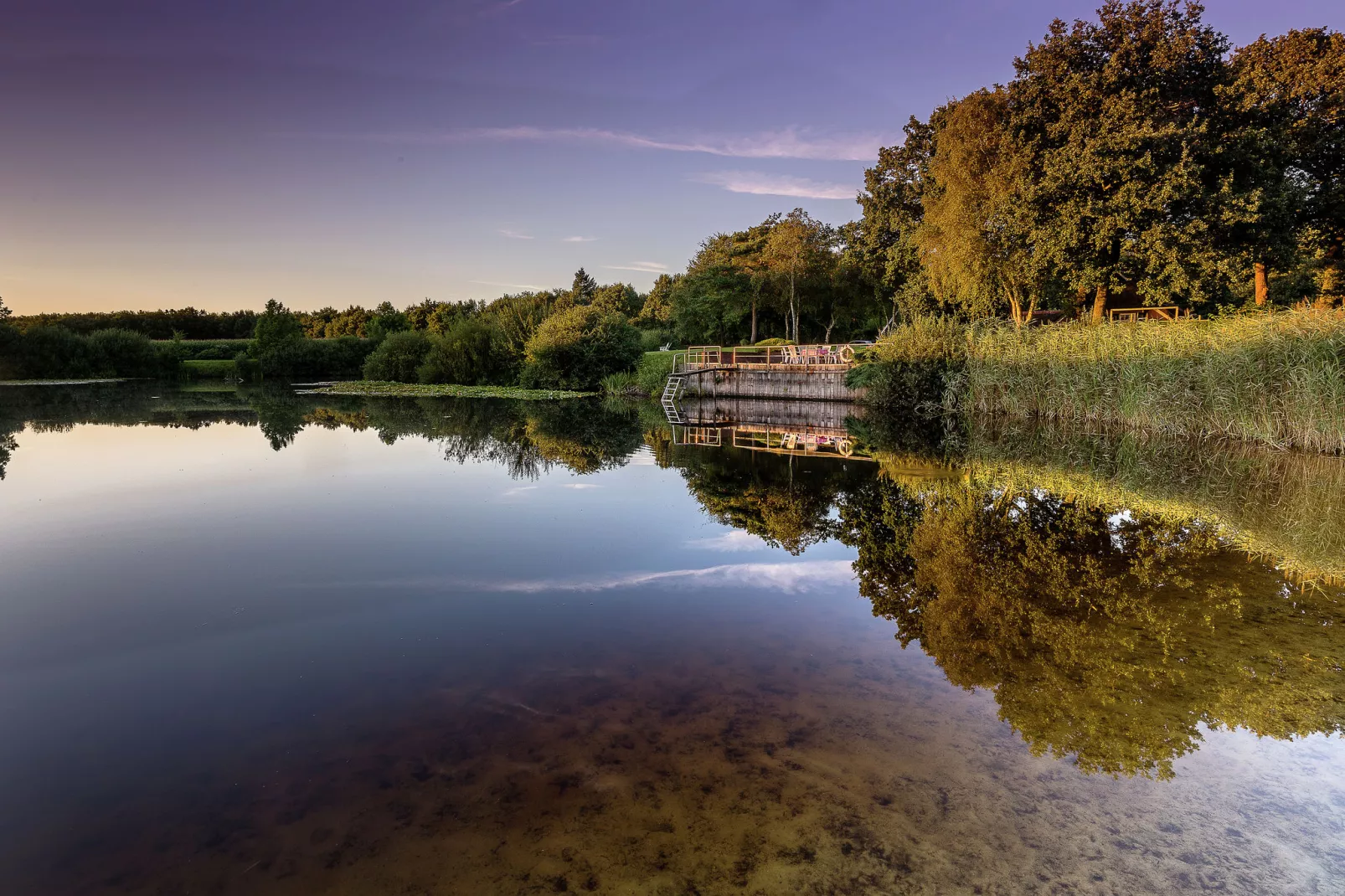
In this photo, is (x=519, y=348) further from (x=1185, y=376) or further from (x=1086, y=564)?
(x=1086, y=564)

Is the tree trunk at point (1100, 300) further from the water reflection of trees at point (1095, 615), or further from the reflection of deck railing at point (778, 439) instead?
the water reflection of trees at point (1095, 615)

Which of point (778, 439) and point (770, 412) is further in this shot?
point (770, 412)

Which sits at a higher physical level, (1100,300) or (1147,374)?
(1100,300)

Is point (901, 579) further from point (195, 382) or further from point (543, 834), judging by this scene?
point (195, 382)

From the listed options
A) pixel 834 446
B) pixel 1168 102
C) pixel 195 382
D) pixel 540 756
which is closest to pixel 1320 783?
pixel 540 756

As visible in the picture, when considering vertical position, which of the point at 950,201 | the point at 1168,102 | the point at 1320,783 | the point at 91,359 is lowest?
the point at 1320,783

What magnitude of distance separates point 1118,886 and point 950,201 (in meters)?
27.0

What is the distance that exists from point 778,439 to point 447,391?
75.6ft

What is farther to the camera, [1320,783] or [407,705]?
[407,705]

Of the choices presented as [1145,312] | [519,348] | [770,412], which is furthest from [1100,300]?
[519,348]

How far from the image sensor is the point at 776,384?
33.3 meters

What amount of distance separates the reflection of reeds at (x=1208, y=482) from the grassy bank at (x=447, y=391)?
22.8 m

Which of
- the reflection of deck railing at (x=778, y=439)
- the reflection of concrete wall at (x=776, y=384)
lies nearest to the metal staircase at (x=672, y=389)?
the reflection of concrete wall at (x=776, y=384)

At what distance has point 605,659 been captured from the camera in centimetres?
485
